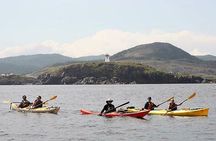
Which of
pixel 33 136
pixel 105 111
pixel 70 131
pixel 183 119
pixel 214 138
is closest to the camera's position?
pixel 214 138

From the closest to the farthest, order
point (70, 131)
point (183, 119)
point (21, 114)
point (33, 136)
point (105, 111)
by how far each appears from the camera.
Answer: point (33, 136)
point (70, 131)
point (183, 119)
point (105, 111)
point (21, 114)

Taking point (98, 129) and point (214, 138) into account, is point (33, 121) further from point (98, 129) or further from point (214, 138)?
point (214, 138)

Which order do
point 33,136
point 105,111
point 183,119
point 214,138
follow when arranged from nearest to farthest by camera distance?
point 214,138, point 33,136, point 183,119, point 105,111

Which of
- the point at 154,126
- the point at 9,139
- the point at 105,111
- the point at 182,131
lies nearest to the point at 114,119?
the point at 105,111

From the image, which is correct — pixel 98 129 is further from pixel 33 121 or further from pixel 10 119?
pixel 10 119

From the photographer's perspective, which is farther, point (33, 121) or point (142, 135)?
point (33, 121)

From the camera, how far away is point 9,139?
36.9 metres

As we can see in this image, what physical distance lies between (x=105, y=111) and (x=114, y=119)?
247 centimetres

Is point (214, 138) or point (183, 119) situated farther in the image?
point (183, 119)

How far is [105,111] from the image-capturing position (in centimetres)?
5184

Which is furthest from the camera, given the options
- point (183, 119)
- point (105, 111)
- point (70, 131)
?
point (105, 111)

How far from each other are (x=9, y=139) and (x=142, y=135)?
428 inches

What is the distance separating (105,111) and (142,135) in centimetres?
1410

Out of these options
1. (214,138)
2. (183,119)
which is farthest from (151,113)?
(214,138)
